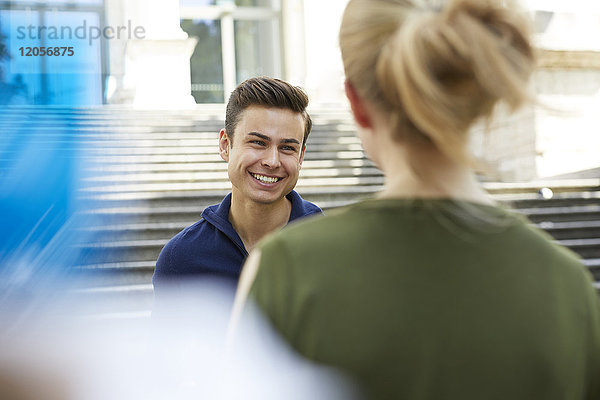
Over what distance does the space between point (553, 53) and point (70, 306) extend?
24.3 feet

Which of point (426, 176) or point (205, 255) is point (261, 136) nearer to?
point (205, 255)

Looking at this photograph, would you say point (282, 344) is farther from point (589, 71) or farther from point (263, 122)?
point (589, 71)

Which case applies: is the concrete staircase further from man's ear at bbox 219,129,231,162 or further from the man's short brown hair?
the man's short brown hair

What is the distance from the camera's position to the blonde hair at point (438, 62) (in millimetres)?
960

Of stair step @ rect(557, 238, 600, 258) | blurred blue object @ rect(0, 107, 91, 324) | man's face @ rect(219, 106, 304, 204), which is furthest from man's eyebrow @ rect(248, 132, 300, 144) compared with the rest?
stair step @ rect(557, 238, 600, 258)

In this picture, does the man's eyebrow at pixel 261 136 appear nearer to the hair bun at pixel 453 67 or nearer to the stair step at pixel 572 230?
the hair bun at pixel 453 67

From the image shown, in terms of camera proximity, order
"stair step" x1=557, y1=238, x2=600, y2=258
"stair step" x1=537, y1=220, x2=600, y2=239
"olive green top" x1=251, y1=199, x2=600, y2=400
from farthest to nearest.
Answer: "stair step" x1=537, y1=220, x2=600, y2=239, "stair step" x1=557, y1=238, x2=600, y2=258, "olive green top" x1=251, y1=199, x2=600, y2=400

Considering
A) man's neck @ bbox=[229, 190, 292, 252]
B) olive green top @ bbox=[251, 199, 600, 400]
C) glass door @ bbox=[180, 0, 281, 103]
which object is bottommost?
man's neck @ bbox=[229, 190, 292, 252]

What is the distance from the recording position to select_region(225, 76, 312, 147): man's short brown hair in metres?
2.61

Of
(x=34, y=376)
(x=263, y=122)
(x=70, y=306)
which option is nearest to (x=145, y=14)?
(x=70, y=306)

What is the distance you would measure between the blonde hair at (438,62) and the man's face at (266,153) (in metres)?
1.56

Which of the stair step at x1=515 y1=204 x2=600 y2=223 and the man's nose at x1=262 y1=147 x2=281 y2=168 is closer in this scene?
the man's nose at x1=262 y1=147 x2=281 y2=168

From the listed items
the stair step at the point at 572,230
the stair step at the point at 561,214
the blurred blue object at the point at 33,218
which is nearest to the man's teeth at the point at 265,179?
the blurred blue object at the point at 33,218

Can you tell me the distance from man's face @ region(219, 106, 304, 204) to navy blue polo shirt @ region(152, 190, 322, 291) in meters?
0.16
